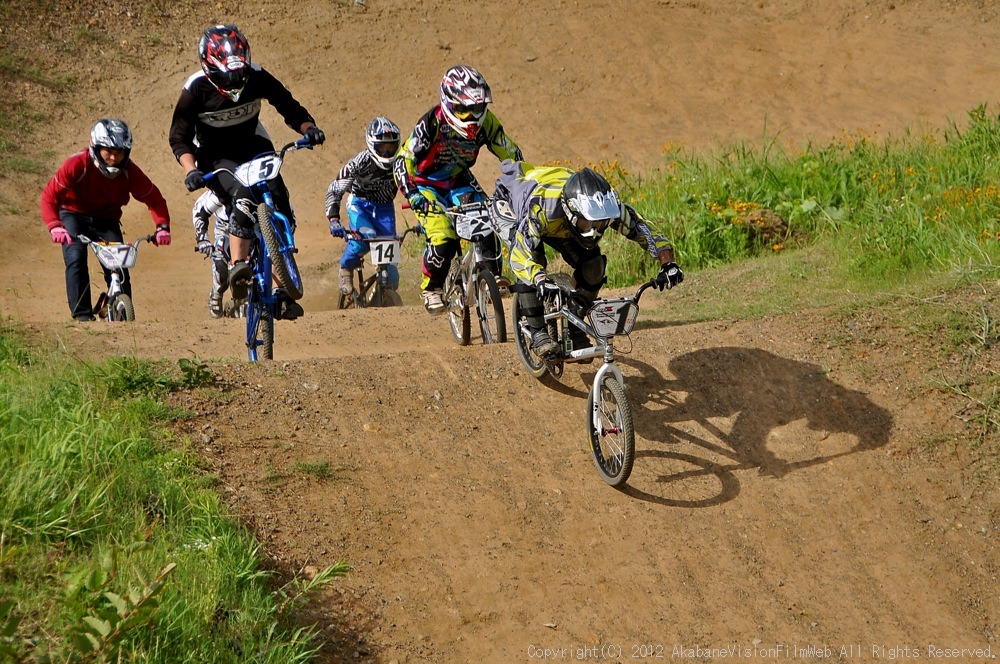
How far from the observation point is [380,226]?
11617 millimetres

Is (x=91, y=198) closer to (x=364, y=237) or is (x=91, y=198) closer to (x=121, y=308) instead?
(x=121, y=308)

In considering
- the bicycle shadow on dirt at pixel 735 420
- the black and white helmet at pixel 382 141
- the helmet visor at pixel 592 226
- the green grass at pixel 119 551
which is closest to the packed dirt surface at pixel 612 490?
the bicycle shadow on dirt at pixel 735 420

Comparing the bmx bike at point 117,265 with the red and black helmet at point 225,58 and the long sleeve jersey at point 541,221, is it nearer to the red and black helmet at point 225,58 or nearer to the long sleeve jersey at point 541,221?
the red and black helmet at point 225,58

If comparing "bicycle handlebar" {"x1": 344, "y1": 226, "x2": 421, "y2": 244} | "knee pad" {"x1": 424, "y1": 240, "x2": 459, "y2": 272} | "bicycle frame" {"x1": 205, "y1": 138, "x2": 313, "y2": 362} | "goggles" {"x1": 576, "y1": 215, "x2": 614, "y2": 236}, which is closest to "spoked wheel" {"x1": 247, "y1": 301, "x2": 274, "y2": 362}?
"bicycle frame" {"x1": 205, "y1": 138, "x2": 313, "y2": 362}

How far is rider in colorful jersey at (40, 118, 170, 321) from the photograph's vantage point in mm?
8945

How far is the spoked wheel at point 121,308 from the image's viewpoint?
30.9ft

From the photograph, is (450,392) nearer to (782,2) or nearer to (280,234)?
(280,234)

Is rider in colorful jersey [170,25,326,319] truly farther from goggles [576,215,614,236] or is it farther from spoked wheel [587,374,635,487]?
spoked wheel [587,374,635,487]

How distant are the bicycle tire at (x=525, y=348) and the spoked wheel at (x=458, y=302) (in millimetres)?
1036

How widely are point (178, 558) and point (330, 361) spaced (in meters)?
2.90

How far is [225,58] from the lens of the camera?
7703 millimetres

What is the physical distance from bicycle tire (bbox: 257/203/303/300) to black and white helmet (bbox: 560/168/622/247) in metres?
2.37

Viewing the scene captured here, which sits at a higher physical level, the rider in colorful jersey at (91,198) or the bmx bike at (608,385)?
the rider in colorful jersey at (91,198)

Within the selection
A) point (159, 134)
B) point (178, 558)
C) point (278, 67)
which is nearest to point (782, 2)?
point (278, 67)
